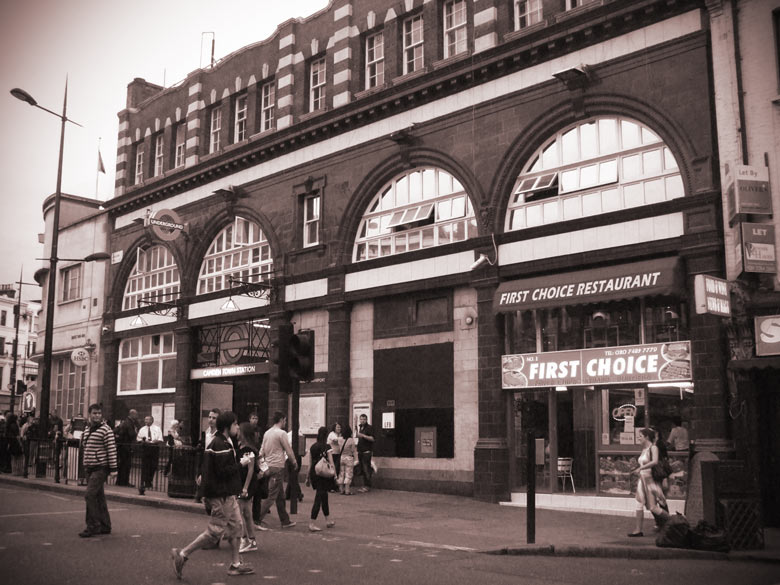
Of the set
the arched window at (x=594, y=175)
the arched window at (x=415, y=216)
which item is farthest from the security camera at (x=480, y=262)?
the arched window at (x=415, y=216)

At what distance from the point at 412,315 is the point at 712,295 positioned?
8.70m

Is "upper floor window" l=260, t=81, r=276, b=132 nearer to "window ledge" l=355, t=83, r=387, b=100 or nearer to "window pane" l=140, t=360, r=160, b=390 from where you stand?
"window ledge" l=355, t=83, r=387, b=100

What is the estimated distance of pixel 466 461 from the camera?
1925 centimetres

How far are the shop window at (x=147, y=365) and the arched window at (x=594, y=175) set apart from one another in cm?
1623

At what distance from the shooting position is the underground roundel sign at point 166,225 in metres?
28.0

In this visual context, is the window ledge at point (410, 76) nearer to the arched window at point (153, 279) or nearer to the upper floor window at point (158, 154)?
the arched window at point (153, 279)

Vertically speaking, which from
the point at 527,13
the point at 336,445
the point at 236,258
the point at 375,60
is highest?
the point at 375,60

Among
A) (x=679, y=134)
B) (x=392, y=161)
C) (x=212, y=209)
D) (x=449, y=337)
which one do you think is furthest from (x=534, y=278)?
(x=212, y=209)

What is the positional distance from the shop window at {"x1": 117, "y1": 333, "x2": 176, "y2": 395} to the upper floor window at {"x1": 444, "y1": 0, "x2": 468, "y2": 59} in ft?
51.4

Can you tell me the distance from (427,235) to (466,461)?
6038 millimetres

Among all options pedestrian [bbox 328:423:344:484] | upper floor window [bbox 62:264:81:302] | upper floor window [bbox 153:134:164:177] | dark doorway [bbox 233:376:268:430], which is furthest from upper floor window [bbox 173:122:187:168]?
pedestrian [bbox 328:423:344:484]

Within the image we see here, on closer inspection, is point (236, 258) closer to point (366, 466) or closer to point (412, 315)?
point (412, 315)

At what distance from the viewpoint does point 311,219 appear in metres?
24.7

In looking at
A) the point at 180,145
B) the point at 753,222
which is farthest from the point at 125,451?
the point at 753,222
